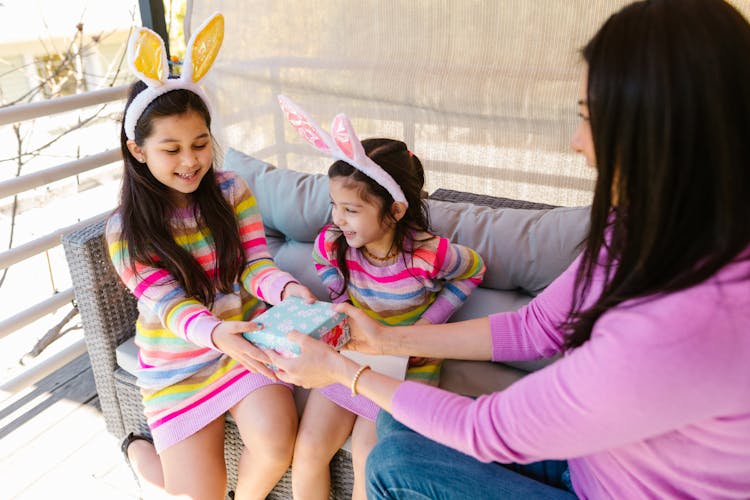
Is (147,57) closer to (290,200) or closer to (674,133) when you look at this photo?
(290,200)

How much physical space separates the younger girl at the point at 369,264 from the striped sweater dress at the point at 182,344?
182 millimetres

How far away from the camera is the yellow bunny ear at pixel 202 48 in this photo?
1.60 m

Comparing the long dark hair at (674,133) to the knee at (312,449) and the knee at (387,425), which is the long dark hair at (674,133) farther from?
the knee at (312,449)

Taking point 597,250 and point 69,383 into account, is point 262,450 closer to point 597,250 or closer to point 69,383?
point 597,250

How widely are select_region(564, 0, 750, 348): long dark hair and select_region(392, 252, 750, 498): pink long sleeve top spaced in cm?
5

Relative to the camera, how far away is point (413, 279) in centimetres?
172

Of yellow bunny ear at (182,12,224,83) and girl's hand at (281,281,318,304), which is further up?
yellow bunny ear at (182,12,224,83)

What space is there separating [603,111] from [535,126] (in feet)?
5.09

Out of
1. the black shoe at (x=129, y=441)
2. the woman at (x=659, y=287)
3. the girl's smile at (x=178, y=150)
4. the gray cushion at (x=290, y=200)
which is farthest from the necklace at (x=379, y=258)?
the black shoe at (x=129, y=441)

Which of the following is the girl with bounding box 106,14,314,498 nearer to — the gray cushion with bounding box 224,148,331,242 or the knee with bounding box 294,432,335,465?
the knee with bounding box 294,432,335,465

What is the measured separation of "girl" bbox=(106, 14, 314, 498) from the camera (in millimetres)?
1563

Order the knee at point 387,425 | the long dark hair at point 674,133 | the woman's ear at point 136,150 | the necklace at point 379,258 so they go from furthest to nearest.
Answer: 1. the necklace at point 379,258
2. the woman's ear at point 136,150
3. the knee at point 387,425
4. the long dark hair at point 674,133

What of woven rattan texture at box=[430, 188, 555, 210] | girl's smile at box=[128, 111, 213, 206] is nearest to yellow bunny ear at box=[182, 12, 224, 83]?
girl's smile at box=[128, 111, 213, 206]

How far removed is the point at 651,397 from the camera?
850 mm
